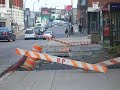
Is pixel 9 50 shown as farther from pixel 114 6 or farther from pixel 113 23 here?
pixel 114 6

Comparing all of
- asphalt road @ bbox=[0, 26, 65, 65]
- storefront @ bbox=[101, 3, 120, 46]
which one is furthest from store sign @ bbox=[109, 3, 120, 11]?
asphalt road @ bbox=[0, 26, 65, 65]

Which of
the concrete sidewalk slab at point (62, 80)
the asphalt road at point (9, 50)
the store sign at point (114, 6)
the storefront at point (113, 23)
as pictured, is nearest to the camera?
the concrete sidewalk slab at point (62, 80)

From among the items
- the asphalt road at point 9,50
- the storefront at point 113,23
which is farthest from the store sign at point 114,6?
the asphalt road at point 9,50

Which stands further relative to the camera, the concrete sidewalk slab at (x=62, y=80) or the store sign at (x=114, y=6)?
the store sign at (x=114, y=6)

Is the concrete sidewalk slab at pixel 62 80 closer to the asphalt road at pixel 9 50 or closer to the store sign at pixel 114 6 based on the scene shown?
the asphalt road at pixel 9 50

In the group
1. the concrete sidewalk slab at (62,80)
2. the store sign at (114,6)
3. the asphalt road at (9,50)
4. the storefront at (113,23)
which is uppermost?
the store sign at (114,6)

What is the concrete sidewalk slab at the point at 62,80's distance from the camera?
11.6 meters

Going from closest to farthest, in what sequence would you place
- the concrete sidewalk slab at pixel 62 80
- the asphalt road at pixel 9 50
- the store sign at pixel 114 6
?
the concrete sidewalk slab at pixel 62 80 < the asphalt road at pixel 9 50 < the store sign at pixel 114 6

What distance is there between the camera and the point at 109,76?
13.8 m

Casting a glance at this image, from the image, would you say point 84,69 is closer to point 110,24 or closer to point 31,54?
point 31,54

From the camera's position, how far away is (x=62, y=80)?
13.0 meters

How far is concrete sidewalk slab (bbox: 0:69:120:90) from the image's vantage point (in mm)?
11625

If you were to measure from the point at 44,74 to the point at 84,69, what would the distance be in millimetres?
1390

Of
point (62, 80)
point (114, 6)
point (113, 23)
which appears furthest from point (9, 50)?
point (62, 80)
